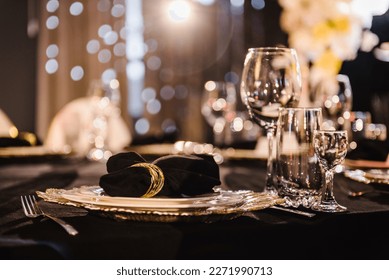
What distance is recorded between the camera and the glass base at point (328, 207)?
941 millimetres

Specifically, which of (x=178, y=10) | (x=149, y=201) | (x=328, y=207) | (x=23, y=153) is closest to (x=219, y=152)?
(x=23, y=153)

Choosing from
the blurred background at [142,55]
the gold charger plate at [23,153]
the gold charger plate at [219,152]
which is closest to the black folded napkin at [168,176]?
the gold charger plate at [219,152]

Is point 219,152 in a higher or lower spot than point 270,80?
lower

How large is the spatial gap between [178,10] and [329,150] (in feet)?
19.2

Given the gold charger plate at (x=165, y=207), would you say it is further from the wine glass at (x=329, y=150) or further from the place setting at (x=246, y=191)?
the wine glass at (x=329, y=150)

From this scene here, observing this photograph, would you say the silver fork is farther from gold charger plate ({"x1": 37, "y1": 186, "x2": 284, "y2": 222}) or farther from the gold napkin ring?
the gold napkin ring

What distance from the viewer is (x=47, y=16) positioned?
5.64m

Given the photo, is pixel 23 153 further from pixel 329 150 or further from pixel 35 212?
pixel 329 150

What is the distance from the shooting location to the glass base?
0.94m

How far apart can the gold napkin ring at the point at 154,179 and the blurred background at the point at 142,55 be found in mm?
3874

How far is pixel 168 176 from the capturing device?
0.96 metres

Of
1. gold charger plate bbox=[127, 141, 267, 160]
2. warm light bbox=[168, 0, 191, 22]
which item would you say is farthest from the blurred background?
gold charger plate bbox=[127, 141, 267, 160]
